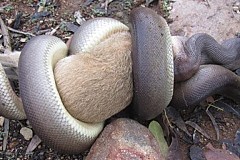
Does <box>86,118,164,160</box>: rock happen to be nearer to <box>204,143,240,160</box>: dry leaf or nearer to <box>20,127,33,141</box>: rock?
<box>204,143,240,160</box>: dry leaf

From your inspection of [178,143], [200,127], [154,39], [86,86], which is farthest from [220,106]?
[86,86]

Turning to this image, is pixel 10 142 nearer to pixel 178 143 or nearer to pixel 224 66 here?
pixel 178 143

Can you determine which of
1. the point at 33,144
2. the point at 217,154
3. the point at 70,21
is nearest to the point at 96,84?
the point at 33,144

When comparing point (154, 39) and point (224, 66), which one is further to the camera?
point (224, 66)

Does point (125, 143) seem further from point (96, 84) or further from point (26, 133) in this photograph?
point (26, 133)

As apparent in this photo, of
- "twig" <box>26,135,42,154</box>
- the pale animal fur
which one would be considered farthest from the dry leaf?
"twig" <box>26,135,42,154</box>
